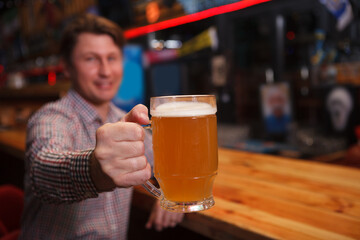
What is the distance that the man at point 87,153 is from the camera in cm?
74

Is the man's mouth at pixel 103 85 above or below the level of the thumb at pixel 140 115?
above

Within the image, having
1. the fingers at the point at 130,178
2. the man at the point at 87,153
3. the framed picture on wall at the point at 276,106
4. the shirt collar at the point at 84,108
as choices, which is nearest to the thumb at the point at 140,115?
the man at the point at 87,153

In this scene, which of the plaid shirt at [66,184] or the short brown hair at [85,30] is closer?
the plaid shirt at [66,184]

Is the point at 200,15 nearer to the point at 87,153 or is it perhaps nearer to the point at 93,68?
the point at 93,68

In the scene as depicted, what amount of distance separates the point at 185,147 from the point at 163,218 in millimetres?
682

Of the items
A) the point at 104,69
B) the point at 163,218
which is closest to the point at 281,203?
the point at 163,218

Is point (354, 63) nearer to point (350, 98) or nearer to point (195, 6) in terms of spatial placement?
point (350, 98)

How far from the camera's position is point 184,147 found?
30.5 inches

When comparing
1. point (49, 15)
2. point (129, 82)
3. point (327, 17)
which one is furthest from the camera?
point (49, 15)

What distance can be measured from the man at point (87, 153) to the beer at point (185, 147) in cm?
5

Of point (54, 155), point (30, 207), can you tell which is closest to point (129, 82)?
point (30, 207)

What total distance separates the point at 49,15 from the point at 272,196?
17.5ft

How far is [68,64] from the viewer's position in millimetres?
1781

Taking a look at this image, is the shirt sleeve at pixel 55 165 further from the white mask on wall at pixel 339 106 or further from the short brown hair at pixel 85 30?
the white mask on wall at pixel 339 106
